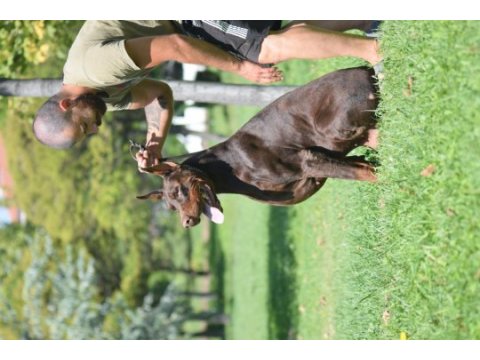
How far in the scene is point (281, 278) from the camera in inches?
514

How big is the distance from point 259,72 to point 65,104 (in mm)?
1605

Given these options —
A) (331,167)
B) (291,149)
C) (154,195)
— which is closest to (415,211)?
(331,167)

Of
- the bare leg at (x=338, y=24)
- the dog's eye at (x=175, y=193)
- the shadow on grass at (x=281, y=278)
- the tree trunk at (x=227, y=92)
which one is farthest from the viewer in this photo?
the shadow on grass at (x=281, y=278)

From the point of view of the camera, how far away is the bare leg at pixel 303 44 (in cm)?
574

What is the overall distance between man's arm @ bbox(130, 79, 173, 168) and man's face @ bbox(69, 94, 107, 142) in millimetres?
661

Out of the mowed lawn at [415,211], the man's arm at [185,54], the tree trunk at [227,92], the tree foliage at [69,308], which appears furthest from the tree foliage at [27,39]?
the tree foliage at [69,308]

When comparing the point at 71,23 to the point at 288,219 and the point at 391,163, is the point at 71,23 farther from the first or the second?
the point at 288,219

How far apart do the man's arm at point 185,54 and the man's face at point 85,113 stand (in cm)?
55

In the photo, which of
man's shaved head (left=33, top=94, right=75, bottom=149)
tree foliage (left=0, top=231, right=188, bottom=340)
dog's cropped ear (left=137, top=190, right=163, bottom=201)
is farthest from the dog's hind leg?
tree foliage (left=0, top=231, right=188, bottom=340)

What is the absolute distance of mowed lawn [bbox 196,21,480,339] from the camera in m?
4.16

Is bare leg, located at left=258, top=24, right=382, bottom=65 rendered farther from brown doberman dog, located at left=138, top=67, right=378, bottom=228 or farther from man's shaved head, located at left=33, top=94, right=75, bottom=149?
man's shaved head, located at left=33, top=94, right=75, bottom=149

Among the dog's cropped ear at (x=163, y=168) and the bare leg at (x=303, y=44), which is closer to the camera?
the dog's cropped ear at (x=163, y=168)

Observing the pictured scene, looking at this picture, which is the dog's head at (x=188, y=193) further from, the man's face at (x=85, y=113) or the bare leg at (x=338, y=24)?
the bare leg at (x=338, y=24)

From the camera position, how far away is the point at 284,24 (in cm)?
629
